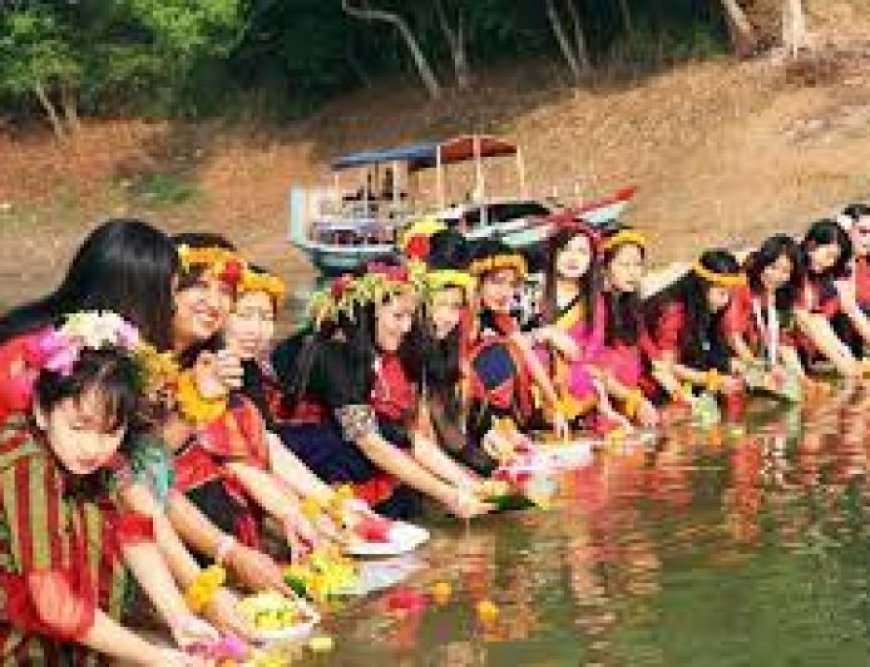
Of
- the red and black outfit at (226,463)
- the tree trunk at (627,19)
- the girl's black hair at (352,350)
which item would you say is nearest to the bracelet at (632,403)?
the girl's black hair at (352,350)

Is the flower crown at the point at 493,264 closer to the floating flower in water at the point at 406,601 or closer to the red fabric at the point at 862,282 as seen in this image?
the floating flower in water at the point at 406,601

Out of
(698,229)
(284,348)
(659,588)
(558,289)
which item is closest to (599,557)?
(659,588)

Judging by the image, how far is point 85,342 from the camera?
4996 mm

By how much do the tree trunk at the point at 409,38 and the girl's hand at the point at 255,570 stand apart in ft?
107

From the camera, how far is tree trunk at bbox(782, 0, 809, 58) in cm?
3198

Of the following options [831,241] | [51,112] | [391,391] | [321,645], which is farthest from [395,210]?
[321,645]

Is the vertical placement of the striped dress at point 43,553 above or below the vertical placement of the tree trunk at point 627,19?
below

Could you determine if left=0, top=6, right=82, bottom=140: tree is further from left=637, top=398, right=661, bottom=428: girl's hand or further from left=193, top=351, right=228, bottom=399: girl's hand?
left=193, top=351, right=228, bottom=399: girl's hand

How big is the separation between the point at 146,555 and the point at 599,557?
229 centimetres

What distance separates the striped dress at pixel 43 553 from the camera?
505 cm

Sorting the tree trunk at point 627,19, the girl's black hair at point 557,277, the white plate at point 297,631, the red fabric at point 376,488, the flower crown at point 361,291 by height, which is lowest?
the white plate at point 297,631

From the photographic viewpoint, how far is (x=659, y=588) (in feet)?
22.3

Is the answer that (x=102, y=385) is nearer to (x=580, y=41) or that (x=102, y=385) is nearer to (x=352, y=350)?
(x=352, y=350)

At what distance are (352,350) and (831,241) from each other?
522 cm
